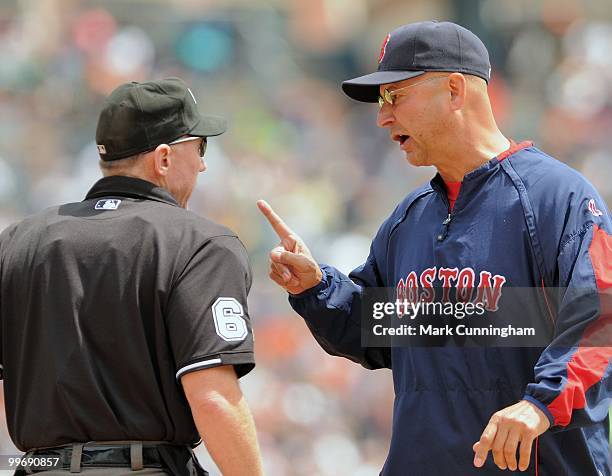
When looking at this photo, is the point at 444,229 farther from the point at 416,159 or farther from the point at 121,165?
the point at 121,165

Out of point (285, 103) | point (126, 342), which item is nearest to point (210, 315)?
point (126, 342)

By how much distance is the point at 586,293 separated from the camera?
97.6 inches

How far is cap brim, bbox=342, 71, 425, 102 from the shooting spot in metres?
2.89

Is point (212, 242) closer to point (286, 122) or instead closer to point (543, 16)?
point (286, 122)

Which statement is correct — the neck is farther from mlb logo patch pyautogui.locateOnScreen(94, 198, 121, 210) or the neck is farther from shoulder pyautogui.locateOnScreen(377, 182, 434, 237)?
mlb logo patch pyautogui.locateOnScreen(94, 198, 121, 210)

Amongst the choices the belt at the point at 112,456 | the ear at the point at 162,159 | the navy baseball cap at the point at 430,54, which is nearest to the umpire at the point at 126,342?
the belt at the point at 112,456

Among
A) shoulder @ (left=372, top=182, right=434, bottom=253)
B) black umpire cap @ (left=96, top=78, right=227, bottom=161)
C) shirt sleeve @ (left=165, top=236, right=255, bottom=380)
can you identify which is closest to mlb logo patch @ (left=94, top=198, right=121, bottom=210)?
black umpire cap @ (left=96, top=78, right=227, bottom=161)

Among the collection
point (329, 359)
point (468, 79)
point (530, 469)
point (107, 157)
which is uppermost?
point (468, 79)

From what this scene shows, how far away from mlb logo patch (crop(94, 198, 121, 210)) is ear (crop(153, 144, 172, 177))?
149mm

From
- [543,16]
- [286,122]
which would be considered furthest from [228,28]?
[543,16]

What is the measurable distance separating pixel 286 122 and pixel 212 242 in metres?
6.14

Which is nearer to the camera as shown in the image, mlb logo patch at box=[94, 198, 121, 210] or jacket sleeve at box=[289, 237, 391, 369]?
mlb logo patch at box=[94, 198, 121, 210]

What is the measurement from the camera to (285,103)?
8.84 metres

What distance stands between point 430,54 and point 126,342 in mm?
1139
